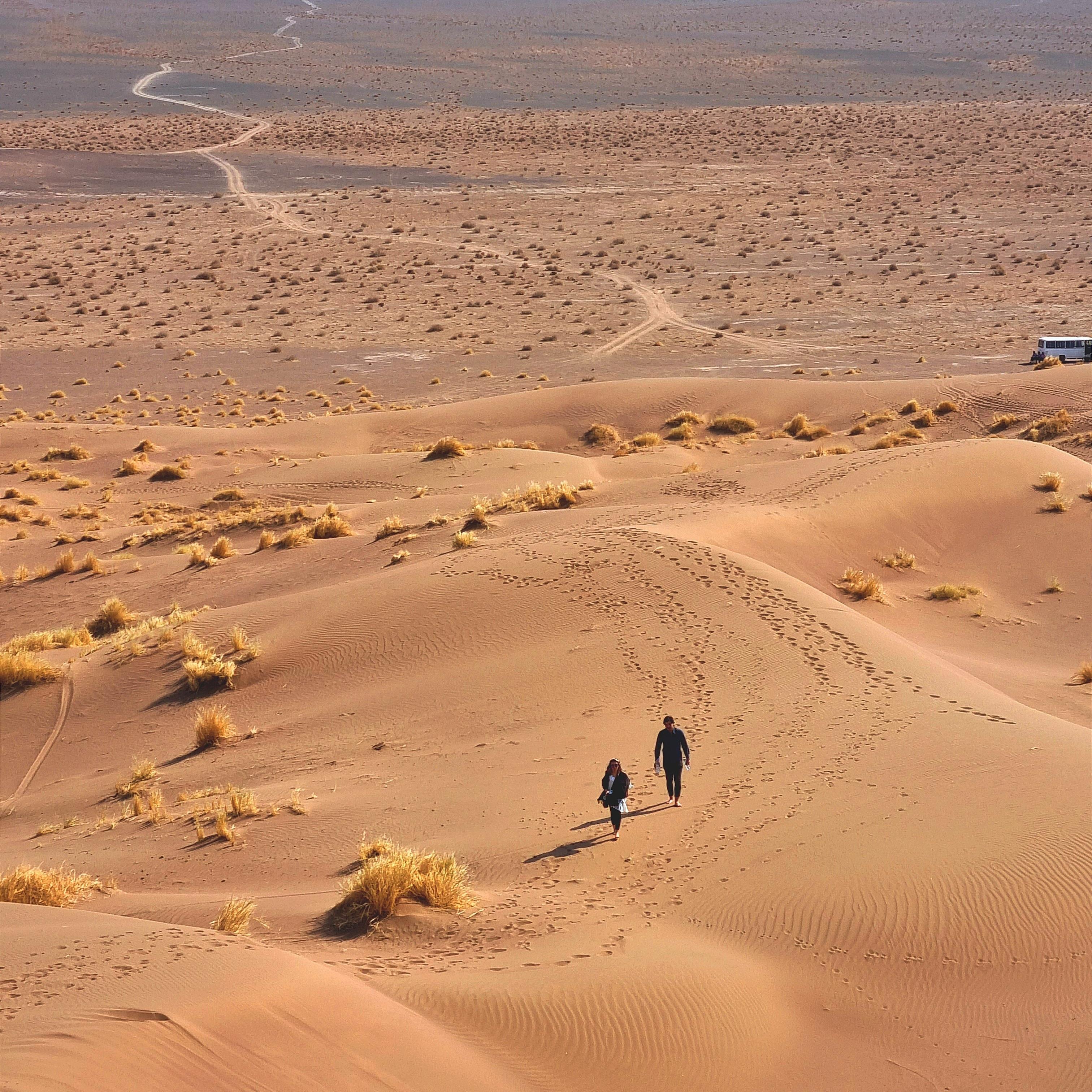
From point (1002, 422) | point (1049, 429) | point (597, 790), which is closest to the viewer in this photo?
point (597, 790)

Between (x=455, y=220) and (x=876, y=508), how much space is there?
55.2 metres

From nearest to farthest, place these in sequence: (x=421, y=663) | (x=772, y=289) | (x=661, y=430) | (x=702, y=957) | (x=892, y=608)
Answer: (x=702, y=957), (x=421, y=663), (x=892, y=608), (x=661, y=430), (x=772, y=289)

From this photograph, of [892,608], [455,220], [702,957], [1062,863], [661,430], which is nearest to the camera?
[702,957]

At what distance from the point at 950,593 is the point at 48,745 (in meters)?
14.4

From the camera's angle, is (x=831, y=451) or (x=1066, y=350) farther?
(x=1066, y=350)

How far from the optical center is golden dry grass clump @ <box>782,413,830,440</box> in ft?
112

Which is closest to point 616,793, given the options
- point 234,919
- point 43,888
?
point 234,919

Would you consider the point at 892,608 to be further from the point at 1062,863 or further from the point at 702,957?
the point at 702,957

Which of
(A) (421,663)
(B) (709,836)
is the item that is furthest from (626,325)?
(B) (709,836)

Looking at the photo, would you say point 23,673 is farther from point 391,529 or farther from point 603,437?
point 603,437

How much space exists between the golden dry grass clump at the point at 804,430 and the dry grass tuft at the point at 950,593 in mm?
12197

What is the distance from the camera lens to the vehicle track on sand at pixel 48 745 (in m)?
15.1

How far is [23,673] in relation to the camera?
1856 cm

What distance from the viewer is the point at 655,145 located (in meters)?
96.4
